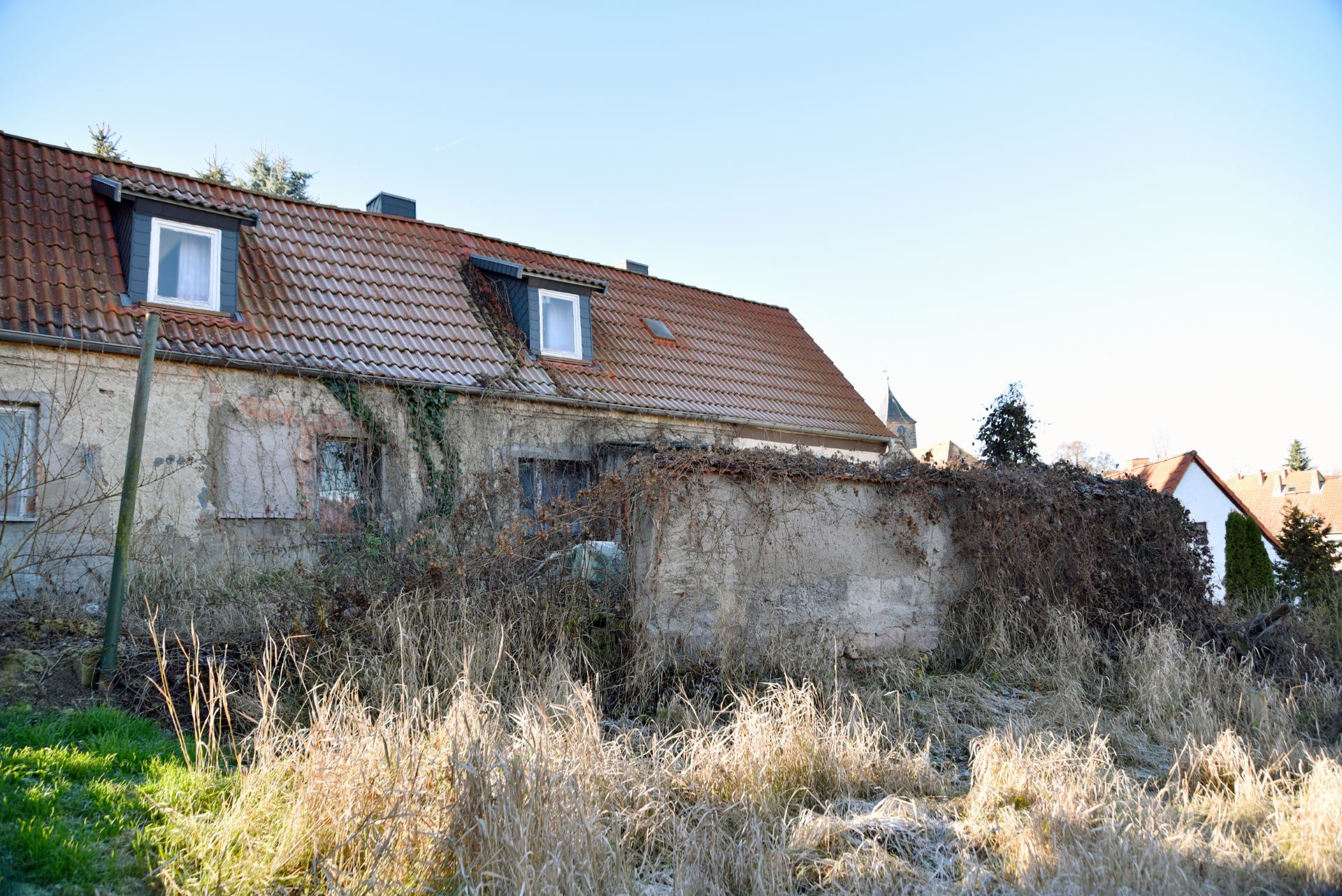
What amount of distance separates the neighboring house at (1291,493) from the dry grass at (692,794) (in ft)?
147

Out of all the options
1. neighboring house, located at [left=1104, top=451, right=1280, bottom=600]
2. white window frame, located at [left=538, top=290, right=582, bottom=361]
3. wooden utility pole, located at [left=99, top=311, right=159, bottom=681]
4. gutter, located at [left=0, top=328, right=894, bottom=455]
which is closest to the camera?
wooden utility pole, located at [left=99, top=311, right=159, bottom=681]

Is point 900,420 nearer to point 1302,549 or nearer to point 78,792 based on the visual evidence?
point 1302,549

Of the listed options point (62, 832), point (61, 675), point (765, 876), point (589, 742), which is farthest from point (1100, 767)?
point (61, 675)

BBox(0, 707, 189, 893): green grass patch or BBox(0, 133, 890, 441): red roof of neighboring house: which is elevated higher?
BBox(0, 133, 890, 441): red roof of neighboring house

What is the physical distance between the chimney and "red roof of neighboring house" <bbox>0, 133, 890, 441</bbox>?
58.2 inches

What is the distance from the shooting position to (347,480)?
437 inches

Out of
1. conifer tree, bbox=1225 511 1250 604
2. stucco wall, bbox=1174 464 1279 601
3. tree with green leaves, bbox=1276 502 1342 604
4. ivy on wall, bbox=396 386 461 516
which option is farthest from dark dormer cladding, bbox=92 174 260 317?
stucco wall, bbox=1174 464 1279 601

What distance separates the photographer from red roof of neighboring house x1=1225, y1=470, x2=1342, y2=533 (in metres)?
44.2

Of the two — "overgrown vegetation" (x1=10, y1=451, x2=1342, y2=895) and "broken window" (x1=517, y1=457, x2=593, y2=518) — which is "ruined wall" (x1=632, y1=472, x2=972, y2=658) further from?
"broken window" (x1=517, y1=457, x2=593, y2=518)

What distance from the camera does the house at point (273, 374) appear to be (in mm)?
9453

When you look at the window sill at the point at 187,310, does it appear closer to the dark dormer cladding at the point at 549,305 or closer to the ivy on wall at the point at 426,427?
the ivy on wall at the point at 426,427

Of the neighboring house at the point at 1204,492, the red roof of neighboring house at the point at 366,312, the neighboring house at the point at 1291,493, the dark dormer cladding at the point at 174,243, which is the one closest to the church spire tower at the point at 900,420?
the neighboring house at the point at 1291,493

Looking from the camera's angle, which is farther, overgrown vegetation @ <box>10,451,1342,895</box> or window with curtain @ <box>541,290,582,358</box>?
window with curtain @ <box>541,290,582,358</box>

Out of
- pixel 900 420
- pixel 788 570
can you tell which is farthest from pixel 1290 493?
pixel 788 570
